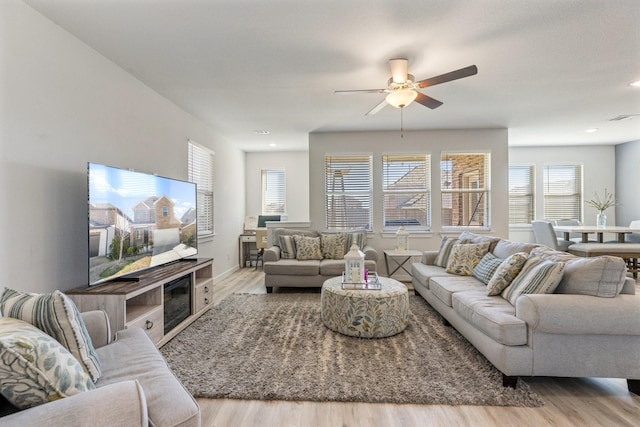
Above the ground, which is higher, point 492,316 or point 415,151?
point 415,151

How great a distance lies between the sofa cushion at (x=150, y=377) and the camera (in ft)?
3.96

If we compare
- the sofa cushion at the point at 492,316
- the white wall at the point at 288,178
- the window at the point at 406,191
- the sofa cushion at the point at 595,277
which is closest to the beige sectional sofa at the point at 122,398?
the sofa cushion at the point at 492,316

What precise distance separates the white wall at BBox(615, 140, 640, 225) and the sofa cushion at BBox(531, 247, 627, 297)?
606 centimetres

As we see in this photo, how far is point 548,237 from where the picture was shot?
18.2ft

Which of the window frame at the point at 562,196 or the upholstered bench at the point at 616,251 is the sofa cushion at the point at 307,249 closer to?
the upholstered bench at the point at 616,251

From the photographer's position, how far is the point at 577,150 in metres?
6.98

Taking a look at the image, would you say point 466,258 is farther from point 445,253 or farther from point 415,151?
point 415,151

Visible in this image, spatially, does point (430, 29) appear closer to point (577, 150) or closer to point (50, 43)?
point (50, 43)

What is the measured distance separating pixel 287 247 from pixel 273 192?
2.80 metres

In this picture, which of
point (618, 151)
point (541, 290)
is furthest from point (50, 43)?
point (618, 151)

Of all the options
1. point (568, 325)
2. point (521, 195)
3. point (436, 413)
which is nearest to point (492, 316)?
point (568, 325)

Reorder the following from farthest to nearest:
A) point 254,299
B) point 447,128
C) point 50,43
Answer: point 447,128 < point 254,299 < point 50,43

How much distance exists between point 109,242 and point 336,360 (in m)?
1.96

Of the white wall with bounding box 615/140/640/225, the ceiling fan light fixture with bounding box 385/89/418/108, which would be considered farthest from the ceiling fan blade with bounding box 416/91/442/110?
the white wall with bounding box 615/140/640/225
